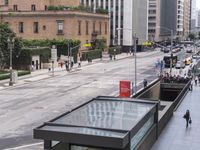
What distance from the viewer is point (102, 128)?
62.0 feet

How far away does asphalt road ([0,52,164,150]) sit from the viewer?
100ft

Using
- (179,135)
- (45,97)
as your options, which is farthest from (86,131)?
(45,97)

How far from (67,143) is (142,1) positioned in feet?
458

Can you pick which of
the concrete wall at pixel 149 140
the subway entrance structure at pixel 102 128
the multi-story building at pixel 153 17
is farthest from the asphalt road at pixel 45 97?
the multi-story building at pixel 153 17

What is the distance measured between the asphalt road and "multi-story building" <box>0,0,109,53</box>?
23384 millimetres

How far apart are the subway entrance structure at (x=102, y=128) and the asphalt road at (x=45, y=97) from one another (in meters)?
6.60

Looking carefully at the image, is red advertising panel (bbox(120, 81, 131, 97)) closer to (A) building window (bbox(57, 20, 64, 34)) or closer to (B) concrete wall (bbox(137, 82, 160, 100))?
(B) concrete wall (bbox(137, 82, 160, 100))

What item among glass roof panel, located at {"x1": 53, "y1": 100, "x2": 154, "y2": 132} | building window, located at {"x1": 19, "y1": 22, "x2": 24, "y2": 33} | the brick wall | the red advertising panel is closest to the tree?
the brick wall

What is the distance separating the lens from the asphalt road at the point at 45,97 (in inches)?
1200

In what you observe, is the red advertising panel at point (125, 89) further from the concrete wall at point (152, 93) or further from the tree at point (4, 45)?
the tree at point (4, 45)

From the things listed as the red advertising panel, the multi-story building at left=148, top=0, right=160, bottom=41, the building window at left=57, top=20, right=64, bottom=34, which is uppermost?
the multi-story building at left=148, top=0, right=160, bottom=41

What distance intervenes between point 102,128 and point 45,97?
27.5m

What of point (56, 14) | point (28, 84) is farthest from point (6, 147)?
point (56, 14)

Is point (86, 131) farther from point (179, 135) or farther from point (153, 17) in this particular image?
point (153, 17)
